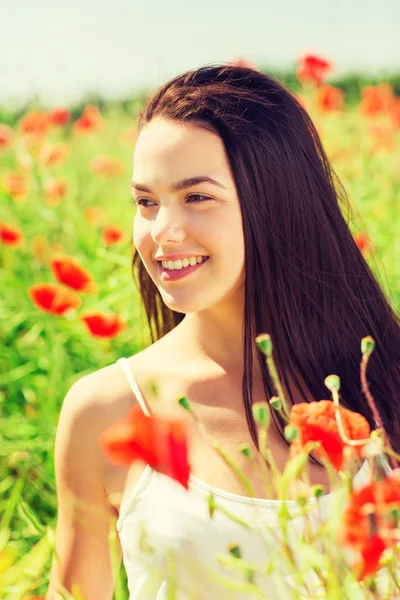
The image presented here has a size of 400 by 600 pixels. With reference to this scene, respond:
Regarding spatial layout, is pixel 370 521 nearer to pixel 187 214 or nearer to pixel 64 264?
pixel 187 214

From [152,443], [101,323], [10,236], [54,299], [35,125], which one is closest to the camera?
[152,443]

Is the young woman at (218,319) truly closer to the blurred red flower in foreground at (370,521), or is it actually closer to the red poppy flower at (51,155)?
the blurred red flower in foreground at (370,521)

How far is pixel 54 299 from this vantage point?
6.90ft

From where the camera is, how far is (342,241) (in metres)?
1.58

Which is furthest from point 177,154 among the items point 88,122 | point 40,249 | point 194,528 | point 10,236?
point 88,122

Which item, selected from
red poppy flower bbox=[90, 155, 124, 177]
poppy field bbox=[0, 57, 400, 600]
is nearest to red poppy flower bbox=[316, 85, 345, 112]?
poppy field bbox=[0, 57, 400, 600]

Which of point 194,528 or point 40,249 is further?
point 40,249

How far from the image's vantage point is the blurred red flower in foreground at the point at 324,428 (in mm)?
682

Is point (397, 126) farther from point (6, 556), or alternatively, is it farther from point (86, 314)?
point (6, 556)

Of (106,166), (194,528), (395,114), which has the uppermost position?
(395,114)

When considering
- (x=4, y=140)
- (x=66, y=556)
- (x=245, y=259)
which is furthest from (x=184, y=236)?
(x=4, y=140)

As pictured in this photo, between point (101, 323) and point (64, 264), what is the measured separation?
24cm

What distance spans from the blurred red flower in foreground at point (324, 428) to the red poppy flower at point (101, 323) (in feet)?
4.27

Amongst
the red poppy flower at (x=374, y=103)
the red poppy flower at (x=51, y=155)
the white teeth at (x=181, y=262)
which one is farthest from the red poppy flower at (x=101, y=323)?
the red poppy flower at (x=374, y=103)
